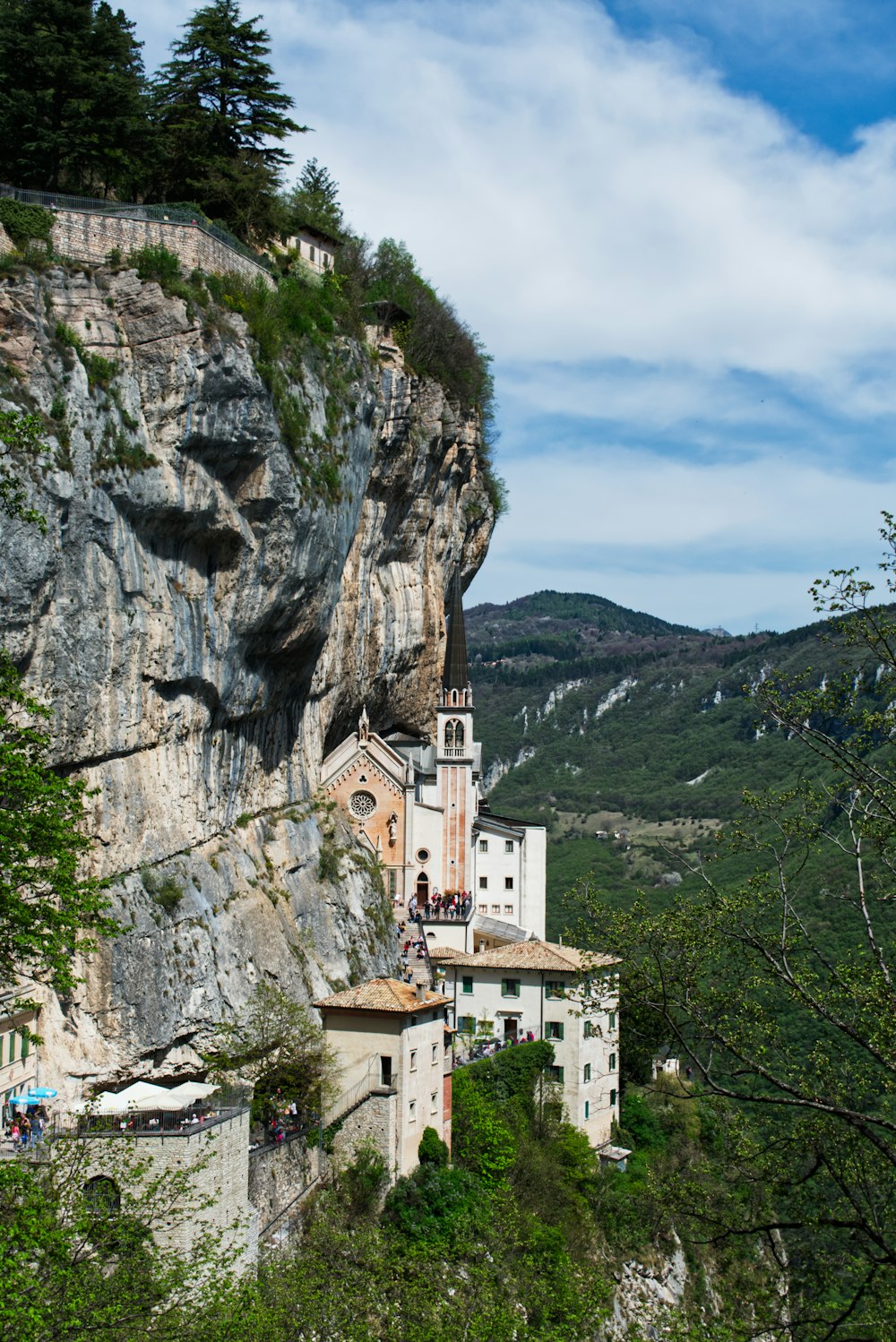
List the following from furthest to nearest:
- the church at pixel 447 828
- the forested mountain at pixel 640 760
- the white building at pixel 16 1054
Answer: the forested mountain at pixel 640 760
the church at pixel 447 828
the white building at pixel 16 1054

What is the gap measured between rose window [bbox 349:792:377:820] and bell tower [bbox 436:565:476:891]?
10.6 feet

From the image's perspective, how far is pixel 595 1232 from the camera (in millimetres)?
40375

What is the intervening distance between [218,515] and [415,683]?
1005 inches

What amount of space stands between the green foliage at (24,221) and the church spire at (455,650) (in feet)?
104

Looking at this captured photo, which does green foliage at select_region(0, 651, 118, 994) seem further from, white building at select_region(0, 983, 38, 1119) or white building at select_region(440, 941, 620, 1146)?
white building at select_region(440, 941, 620, 1146)

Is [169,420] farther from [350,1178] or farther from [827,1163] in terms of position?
[827,1163]

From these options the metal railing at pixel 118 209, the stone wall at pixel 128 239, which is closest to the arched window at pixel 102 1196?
the stone wall at pixel 128 239

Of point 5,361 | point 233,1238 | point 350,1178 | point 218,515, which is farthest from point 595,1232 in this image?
point 5,361

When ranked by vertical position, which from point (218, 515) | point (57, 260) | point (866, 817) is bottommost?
point (866, 817)

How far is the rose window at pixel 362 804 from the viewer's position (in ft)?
190

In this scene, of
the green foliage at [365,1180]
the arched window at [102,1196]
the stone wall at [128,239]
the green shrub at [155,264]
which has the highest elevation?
the stone wall at [128,239]

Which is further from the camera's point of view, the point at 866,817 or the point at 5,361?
the point at 5,361

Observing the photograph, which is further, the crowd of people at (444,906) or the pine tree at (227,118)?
the crowd of people at (444,906)

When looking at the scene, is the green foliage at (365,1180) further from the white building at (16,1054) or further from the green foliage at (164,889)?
the white building at (16,1054)
